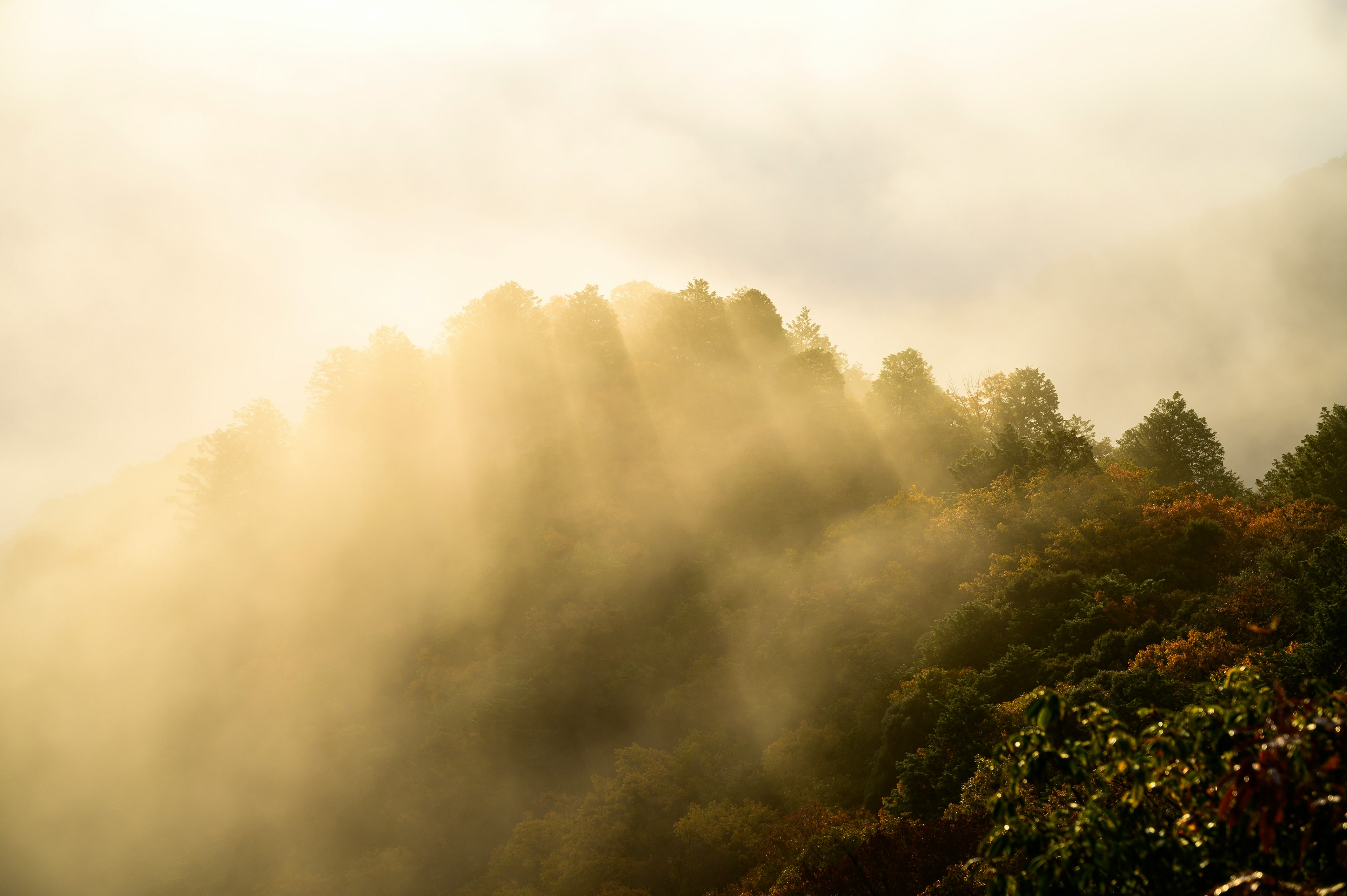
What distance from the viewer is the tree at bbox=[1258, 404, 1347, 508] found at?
888 inches

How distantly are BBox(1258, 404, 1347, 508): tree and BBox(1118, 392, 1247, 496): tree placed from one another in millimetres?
9190

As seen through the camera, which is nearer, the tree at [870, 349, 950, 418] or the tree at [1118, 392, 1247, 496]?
the tree at [1118, 392, 1247, 496]

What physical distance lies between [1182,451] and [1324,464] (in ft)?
39.4

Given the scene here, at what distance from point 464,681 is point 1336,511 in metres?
31.4

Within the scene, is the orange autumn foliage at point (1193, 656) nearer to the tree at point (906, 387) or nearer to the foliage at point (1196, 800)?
the foliage at point (1196, 800)

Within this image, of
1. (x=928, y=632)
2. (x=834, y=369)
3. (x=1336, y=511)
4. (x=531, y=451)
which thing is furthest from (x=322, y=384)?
(x=1336, y=511)

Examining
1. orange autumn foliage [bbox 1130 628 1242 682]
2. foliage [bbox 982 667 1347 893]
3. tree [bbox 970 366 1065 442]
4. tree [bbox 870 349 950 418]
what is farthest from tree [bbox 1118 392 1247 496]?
foliage [bbox 982 667 1347 893]

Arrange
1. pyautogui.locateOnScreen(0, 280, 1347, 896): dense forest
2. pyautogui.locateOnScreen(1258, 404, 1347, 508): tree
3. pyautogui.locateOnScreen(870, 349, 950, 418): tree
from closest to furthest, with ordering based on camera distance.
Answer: pyautogui.locateOnScreen(0, 280, 1347, 896): dense forest < pyautogui.locateOnScreen(1258, 404, 1347, 508): tree < pyautogui.locateOnScreen(870, 349, 950, 418): tree

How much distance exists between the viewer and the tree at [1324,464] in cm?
2256

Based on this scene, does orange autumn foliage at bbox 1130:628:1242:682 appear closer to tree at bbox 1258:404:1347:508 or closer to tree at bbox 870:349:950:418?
tree at bbox 1258:404:1347:508

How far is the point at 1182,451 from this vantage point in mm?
34469

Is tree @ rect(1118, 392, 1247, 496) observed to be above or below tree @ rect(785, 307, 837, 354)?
below

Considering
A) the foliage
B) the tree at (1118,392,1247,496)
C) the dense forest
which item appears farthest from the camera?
the tree at (1118,392,1247,496)

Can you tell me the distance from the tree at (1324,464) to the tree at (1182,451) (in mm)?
9190
